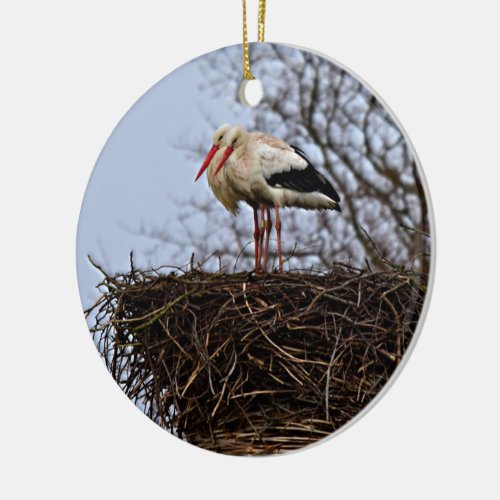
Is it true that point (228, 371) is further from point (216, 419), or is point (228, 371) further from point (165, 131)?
point (165, 131)

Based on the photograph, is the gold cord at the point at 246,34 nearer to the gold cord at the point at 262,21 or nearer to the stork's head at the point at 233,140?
the gold cord at the point at 262,21

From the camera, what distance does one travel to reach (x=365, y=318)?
190 centimetres

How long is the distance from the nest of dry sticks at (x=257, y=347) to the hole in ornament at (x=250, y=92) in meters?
0.38

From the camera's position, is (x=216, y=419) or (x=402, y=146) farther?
(x=216, y=419)

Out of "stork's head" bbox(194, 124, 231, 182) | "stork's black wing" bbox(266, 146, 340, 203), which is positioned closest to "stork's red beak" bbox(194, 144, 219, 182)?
"stork's head" bbox(194, 124, 231, 182)

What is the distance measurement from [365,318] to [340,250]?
6.0 inches

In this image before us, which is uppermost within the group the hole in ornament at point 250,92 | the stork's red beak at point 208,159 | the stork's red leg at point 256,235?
the hole in ornament at point 250,92

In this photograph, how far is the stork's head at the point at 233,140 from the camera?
1.99 metres

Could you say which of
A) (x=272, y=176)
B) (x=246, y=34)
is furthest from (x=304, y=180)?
(x=246, y=34)

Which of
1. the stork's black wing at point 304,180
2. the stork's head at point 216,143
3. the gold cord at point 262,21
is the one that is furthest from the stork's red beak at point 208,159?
the gold cord at point 262,21

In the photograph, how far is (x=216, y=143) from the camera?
79.1 inches

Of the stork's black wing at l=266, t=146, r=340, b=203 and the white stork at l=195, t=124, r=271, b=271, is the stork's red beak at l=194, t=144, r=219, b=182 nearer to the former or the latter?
the white stork at l=195, t=124, r=271, b=271

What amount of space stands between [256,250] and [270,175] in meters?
0.17


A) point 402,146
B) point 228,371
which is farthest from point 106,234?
point 402,146
